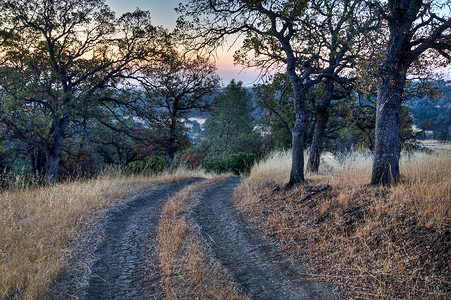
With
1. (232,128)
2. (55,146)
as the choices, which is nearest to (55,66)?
(55,146)

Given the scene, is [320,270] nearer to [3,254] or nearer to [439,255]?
[439,255]

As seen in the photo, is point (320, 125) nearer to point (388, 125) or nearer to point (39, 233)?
point (388, 125)

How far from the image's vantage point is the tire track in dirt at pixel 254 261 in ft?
14.0

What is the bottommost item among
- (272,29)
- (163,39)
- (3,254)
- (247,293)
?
(247,293)

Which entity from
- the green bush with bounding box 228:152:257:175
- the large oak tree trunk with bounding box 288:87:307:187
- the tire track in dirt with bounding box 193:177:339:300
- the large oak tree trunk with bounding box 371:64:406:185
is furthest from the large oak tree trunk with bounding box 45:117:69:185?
the large oak tree trunk with bounding box 371:64:406:185

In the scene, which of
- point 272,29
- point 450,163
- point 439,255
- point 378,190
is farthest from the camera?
point 272,29

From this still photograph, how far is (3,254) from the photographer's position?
478cm

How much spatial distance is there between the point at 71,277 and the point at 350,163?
37.0ft

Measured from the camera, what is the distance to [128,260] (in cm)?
548

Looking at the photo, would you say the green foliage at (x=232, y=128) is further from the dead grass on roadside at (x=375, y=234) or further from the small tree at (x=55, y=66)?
the dead grass on roadside at (x=375, y=234)

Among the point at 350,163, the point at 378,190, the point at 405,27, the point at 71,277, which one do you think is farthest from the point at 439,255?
the point at 350,163

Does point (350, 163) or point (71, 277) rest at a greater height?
point (350, 163)

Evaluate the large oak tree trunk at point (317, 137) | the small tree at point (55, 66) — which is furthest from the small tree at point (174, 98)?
the large oak tree trunk at point (317, 137)

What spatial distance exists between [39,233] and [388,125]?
8.04 metres
